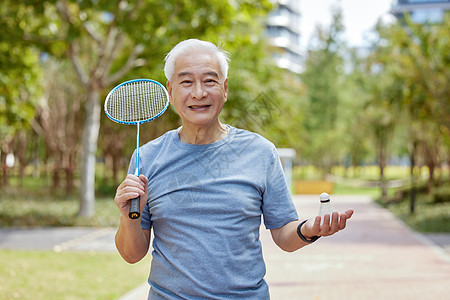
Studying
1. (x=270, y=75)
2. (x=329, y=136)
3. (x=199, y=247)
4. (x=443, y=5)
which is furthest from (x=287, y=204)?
(x=329, y=136)

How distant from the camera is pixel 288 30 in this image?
325ft

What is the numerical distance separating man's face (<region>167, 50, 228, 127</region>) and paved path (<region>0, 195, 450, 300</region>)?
16.2 ft

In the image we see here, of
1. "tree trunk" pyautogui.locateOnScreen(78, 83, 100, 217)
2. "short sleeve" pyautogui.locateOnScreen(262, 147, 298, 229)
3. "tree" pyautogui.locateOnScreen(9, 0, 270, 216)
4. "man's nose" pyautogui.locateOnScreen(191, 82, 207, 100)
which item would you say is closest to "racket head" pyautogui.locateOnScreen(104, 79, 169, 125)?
"man's nose" pyautogui.locateOnScreen(191, 82, 207, 100)

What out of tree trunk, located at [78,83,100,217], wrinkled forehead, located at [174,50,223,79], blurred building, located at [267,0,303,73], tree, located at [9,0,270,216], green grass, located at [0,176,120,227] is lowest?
green grass, located at [0,176,120,227]

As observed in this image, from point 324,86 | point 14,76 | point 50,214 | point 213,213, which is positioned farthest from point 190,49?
point 324,86

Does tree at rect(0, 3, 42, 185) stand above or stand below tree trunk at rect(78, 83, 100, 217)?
above

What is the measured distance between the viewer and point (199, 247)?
2178 millimetres

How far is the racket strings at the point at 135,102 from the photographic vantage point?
8.99 ft

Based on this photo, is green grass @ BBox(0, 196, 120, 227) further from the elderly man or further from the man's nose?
the man's nose

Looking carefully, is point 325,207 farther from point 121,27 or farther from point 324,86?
point 324,86

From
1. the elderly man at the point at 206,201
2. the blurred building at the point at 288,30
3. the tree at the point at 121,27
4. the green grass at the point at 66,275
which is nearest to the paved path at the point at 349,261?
the green grass at the point at 66,275

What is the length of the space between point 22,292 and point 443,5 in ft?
21.1

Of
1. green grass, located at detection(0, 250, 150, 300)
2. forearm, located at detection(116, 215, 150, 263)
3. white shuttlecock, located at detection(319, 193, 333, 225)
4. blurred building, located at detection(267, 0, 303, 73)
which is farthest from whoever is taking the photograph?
blurred building, located at detection(267, 0, 303, 73)

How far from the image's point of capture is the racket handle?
2152 millimetres
